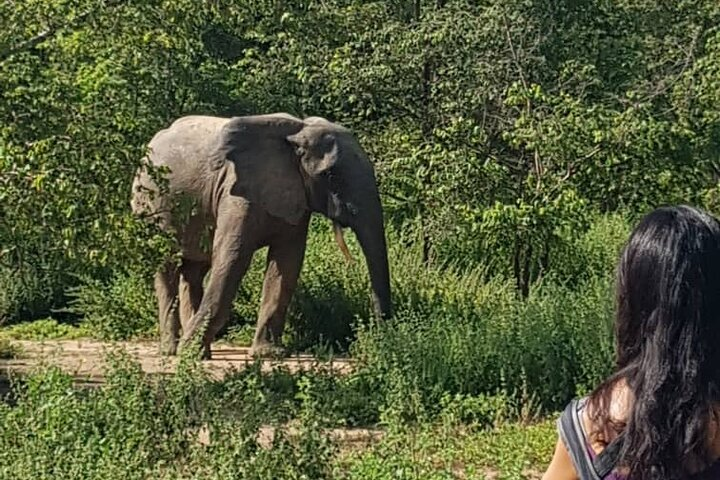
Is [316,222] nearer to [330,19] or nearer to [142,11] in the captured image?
[330,19]

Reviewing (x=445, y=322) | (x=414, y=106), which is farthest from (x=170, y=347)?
(x=414, y=106)

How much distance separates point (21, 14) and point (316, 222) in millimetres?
8560

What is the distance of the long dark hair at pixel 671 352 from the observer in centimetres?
244

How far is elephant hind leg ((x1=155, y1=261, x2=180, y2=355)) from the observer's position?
12688 millimetres

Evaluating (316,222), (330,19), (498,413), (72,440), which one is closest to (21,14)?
(72,440)

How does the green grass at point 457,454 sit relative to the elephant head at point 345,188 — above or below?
below

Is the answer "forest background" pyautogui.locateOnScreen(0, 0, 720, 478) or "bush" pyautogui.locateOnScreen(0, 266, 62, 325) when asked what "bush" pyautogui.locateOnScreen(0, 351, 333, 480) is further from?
"bush" pyautogui.locateOnScreen(0, 266, 62, 325)

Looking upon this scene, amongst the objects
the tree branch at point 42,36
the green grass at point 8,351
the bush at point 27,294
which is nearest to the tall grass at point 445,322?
the bush at point 27,294

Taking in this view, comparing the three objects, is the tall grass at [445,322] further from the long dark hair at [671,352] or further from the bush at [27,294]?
the long dark hair at [671,352]

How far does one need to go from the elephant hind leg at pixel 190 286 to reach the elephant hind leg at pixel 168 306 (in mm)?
81

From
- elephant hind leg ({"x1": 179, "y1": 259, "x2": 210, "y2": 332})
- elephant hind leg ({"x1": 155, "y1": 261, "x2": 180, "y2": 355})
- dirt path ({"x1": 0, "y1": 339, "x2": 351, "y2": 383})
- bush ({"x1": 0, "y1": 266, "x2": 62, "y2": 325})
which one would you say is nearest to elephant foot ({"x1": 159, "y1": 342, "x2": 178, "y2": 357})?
elephant hind leg ({"x1": 155, "y1": 261, "x2": 180, "y2": 355})

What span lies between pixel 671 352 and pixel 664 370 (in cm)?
4

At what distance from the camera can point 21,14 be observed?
8836 millimetres

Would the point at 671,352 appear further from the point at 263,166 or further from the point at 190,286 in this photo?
the point at 190,286
